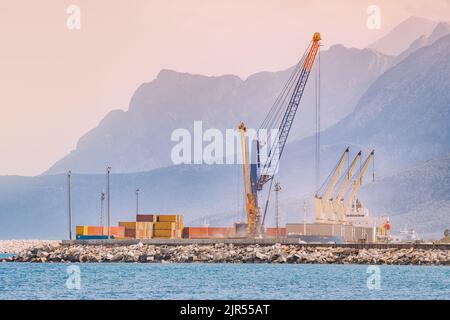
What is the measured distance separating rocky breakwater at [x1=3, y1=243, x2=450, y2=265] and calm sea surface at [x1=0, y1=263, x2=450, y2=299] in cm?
289

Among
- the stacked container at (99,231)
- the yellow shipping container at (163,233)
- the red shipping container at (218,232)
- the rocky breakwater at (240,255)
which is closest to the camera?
the rocky breakwater at (240,255)

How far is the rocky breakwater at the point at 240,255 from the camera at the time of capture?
94.6 m

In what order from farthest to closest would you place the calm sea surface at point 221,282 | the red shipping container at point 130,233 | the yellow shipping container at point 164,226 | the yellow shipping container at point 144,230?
the yellow shipping container at point 164,226 < the yellow shipping container at point 144,230 < the red shipping container at point 130,233 < the calm sea surface at point 221,282

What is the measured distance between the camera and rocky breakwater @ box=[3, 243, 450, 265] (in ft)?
310

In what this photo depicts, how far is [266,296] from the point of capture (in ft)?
205

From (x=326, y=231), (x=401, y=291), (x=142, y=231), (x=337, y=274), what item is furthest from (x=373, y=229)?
(x=401, y=291)

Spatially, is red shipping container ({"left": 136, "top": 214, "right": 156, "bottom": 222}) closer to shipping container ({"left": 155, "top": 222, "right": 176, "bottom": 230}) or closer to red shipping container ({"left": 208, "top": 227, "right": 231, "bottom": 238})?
shipping container ({"left": 155, "top": 222, "right": 176, "bottom": 230})

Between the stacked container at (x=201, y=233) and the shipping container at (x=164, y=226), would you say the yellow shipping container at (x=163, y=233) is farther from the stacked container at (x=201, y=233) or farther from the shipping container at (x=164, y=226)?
the stacked container at (x=201, y=233)

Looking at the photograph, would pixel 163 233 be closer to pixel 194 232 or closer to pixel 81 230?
pixel 194 232

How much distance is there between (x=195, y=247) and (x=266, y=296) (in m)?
40.2

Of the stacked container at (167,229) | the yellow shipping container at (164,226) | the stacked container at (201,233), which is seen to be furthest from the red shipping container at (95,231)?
the stacked container at (201,233)

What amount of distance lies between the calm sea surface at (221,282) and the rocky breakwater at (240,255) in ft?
9.47
